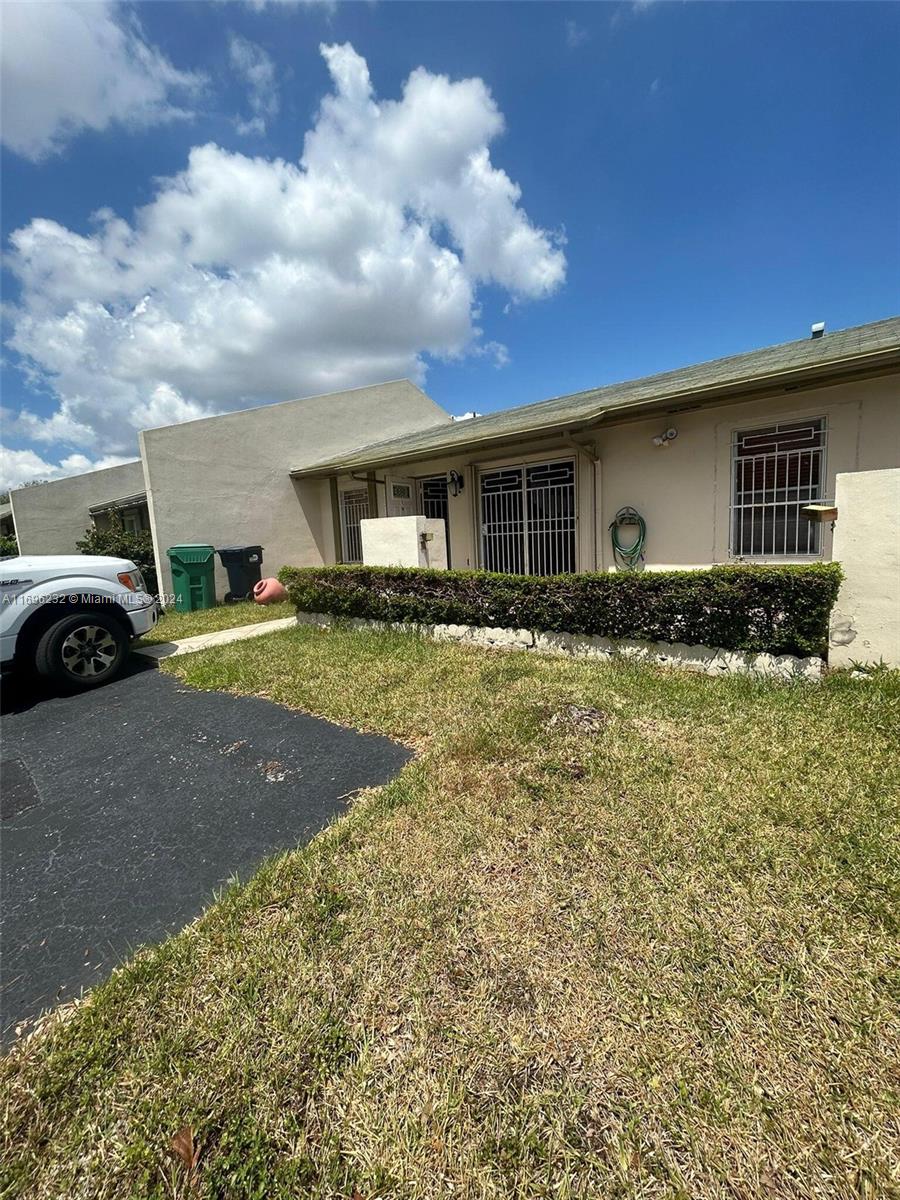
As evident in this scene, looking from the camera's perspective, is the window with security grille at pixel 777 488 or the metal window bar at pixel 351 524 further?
the metal window bar at pixel 351 524

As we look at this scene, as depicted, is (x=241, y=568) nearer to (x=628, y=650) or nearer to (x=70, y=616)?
(x=70, y=616)

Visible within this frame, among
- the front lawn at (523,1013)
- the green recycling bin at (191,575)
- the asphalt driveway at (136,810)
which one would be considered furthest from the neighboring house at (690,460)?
the asphalt driveway at (136,810)

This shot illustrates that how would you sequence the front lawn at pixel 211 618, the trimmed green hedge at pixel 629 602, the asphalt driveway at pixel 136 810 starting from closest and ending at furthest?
the asphalt driveway at pixel 136 810 < the trimmed green hedge at pixel 629 602 < the front lawn at pixel 211 618

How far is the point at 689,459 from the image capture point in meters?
6.89

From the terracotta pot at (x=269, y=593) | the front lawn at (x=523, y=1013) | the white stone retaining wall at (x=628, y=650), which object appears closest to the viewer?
the front lawn at (x=523, y=1013)

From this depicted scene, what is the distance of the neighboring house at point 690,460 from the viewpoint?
18.6 feet

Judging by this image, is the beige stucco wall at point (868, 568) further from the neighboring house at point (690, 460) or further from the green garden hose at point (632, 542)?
the green garden hose at point (632, 542)

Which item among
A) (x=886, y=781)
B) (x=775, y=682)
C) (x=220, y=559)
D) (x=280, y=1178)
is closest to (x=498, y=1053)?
(x=280, y=1178)

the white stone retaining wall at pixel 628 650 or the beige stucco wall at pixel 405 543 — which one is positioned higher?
the beige stucco wall at pixel 405 543

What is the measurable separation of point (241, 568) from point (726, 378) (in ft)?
30.1

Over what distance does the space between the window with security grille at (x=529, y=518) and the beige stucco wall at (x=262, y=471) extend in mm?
4648

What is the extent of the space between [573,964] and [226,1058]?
4.03 ft

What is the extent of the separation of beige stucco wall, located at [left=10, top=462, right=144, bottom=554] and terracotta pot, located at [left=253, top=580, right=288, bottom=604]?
8965 millimetres

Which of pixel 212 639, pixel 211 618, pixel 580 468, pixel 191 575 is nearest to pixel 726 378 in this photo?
pixel 580 468
